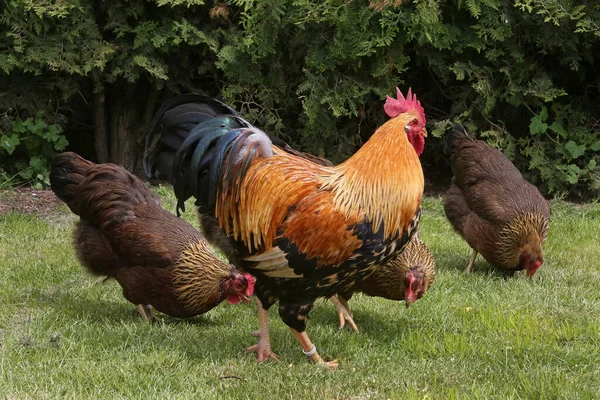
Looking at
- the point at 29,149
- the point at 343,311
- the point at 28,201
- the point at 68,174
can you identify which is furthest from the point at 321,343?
the point at 29,149

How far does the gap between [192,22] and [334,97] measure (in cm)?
200

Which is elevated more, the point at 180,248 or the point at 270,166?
the point at 270,166

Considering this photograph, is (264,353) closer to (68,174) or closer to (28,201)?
(68,174)

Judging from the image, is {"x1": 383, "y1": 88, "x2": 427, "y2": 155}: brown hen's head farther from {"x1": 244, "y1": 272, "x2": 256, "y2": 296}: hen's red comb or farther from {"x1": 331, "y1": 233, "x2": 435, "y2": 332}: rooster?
{"x1": 244, "y1": 272, "x2": 256, "y2": 296}: hen's red comb

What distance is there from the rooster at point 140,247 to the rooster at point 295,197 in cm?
52

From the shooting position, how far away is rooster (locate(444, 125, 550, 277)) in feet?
20.2

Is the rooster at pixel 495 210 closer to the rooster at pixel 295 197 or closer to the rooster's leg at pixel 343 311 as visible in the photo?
the rooster's leg at pixel 343 311

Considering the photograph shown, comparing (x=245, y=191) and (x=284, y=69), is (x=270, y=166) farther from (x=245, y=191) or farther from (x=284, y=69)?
(x=284, y=69)

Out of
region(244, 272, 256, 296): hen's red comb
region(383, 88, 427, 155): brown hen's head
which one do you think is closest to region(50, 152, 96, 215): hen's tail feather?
region(244, 272, 256, 296): hen's red comb

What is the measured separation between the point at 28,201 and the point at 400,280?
5.29 metres

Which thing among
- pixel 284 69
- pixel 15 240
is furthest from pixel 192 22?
pixel 15 240

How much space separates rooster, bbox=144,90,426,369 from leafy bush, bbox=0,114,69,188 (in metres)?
4.97

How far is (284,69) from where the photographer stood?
29.5 feet

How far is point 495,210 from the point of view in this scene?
627cm
